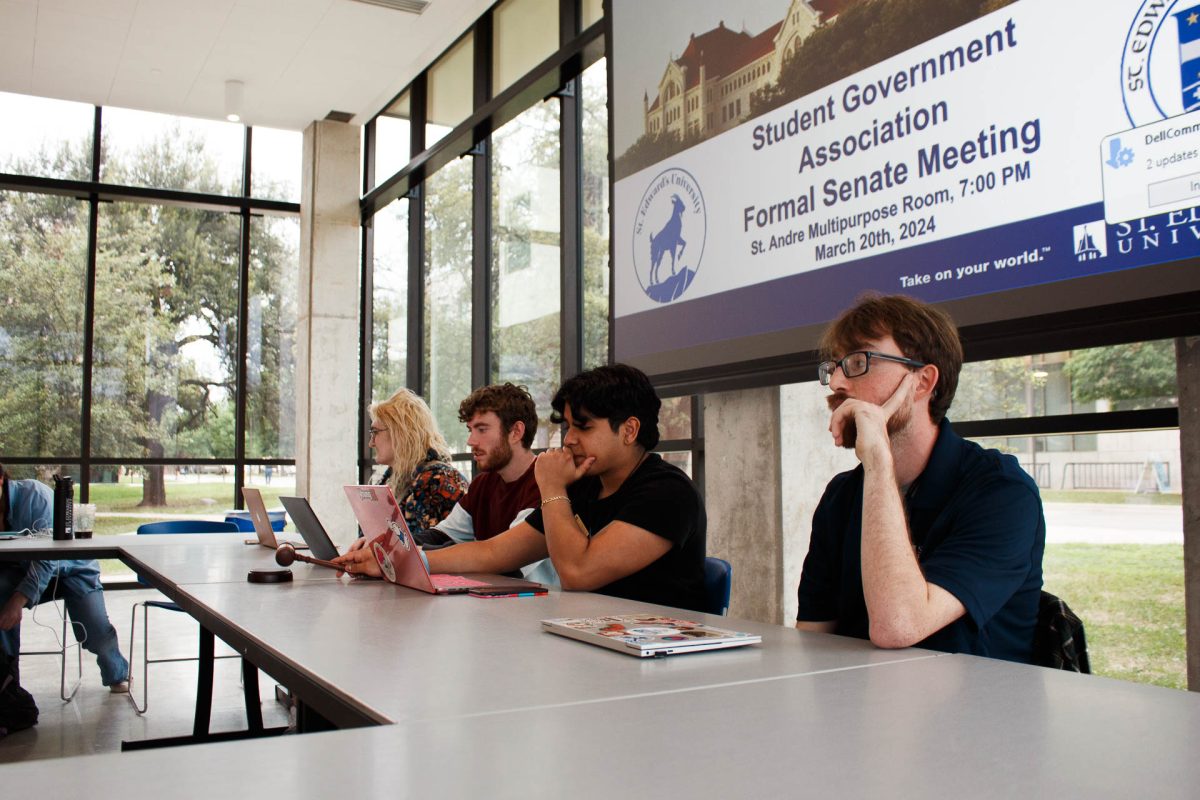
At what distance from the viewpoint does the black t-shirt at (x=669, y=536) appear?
7.54ft

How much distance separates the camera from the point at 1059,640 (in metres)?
1.61

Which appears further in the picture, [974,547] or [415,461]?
[415,461]

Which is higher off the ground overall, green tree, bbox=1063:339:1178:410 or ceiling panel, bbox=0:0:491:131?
ceiling panel, bbox=0:0:491:131

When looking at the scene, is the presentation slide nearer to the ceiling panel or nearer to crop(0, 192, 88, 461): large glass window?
the ceiling panel

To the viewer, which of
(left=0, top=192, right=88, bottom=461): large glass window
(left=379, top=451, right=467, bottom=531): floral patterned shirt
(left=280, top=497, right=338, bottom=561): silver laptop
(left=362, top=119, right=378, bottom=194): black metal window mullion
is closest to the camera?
(left=280, top=497, right=338, bottom=561): silver laptop

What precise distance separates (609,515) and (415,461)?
1516 millimetres

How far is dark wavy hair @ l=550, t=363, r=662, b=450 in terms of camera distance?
2.55 meters

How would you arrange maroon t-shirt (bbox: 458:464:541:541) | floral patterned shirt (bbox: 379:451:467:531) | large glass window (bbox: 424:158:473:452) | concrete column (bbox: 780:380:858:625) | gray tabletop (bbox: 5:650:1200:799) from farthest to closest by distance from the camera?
1. large glass window (bbox: 424:158:473:452)
2. concrete column (bbox: 780:380:858:625)
3. floral patterned shirt (bbox: 379:451:467:531)
4. maroon t-shirt (bbox: 458:464:541:541)
5. gray tabletop (bbox: 5:650:1200:799)

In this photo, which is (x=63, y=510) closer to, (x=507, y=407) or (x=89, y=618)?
(x=89, y=618)

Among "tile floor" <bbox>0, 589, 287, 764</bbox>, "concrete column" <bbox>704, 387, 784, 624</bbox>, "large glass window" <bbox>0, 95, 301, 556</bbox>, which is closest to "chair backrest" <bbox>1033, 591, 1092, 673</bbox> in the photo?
"concrete column" <bbox>704, 387, 784, 624</bbox>

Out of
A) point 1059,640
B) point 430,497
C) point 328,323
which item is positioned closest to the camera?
point 1059,640

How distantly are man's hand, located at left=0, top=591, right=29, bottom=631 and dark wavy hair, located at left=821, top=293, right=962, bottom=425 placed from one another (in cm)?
379

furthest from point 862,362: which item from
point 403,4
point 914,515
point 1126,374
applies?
point 403,4

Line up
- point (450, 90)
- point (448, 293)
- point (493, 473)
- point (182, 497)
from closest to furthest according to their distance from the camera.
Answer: point (493, 473) → point (448, 293) → point (450, 90) → point (182, 497)
